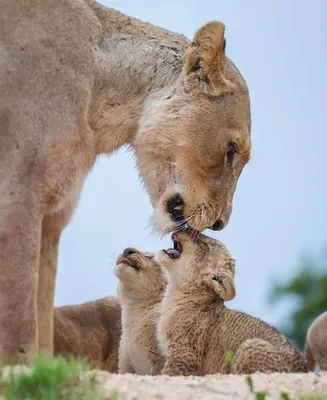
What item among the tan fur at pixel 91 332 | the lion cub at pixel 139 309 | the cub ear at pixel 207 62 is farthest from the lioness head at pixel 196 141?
the tan fur at pixel 91 332

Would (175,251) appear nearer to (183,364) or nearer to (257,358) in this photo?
(183,364)

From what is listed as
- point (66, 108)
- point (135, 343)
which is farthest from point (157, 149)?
point (135, 343)

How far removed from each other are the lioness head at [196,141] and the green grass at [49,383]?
271 centimetres

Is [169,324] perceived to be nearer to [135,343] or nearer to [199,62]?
[135,343]

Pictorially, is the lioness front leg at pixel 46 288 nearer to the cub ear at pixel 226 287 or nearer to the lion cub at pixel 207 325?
the lion cub at pixel 207 325

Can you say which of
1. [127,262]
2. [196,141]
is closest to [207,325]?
[127,262]

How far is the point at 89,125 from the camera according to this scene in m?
7.58

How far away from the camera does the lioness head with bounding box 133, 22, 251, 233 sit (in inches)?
314

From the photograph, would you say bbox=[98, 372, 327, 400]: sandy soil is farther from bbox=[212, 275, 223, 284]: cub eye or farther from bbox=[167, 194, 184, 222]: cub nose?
bbox=[212, 275, 223, 284]: cub eye

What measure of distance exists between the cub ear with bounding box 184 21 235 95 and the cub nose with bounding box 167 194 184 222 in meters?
0.77

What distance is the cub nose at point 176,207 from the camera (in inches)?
315

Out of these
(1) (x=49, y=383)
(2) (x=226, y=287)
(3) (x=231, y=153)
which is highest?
(3) (x=231, y=153)

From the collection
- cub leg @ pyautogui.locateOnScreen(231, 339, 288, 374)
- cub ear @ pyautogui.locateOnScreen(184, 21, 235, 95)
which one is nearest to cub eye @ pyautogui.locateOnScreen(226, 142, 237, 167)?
cub ear @ pyautogui.locateOnScreen(184, 21, 235, 95)

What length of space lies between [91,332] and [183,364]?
1.63 metres
